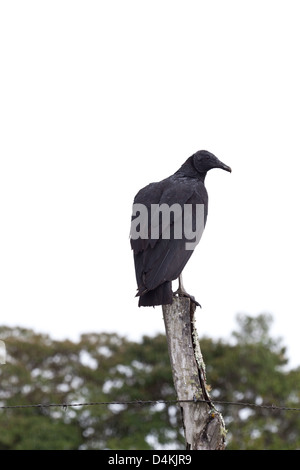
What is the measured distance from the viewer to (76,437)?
14.0 metres

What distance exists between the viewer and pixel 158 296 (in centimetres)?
399

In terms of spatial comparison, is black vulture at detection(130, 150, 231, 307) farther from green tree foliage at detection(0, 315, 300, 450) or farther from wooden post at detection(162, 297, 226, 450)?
green tree foliage at detection(0, 315, 300, 450)

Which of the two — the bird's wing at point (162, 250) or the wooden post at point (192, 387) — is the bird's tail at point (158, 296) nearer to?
the bird's wing at point (162, 250)

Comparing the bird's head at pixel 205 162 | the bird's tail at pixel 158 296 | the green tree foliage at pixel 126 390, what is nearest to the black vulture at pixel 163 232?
the bird's tail at pixel 158 296

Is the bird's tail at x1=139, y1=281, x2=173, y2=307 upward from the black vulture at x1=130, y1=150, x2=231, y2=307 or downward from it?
downward

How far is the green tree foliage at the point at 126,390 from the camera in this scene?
13.8 meters

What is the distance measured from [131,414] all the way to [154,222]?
10302mm

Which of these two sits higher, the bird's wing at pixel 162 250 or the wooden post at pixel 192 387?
the bird's wing at pixel 162 250

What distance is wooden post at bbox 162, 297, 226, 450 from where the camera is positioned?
3484 mm

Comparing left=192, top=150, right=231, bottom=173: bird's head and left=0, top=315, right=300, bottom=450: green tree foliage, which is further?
left=0, top=315, right=300, bottom=450: green tree foliage

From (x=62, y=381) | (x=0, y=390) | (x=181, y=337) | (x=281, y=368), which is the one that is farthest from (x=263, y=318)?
(x=181, y=337)

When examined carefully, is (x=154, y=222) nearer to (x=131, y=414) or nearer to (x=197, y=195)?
(x=197, y=195)

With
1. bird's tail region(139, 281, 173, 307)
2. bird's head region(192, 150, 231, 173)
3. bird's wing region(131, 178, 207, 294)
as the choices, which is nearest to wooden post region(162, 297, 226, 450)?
bird's tail region(139, 281, 173, 307)
